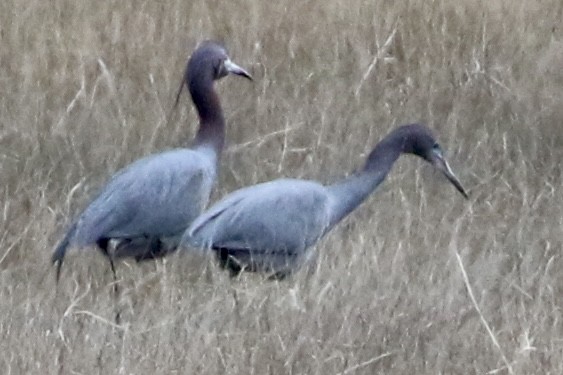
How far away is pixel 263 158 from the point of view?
22.9ft

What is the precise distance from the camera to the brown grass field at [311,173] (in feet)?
15.8

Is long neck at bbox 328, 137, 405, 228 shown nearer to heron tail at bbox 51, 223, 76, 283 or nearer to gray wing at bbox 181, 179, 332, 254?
gray wing at bbox 181, 179, 332, 254

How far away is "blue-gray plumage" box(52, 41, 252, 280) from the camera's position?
18.7 ft

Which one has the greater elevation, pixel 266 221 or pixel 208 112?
pixel 208 112

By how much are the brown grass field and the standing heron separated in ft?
0.30

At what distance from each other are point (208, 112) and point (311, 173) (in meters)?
0.70

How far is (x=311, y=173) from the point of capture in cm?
693

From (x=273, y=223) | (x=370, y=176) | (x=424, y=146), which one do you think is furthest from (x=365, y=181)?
(x=273, y=223)

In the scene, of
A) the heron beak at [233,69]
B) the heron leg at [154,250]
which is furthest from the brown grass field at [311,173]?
the heron beak at [233,69]

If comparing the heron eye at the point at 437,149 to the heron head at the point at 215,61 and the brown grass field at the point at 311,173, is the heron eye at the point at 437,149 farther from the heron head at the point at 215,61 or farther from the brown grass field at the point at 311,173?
the heron head at the point at 215,61

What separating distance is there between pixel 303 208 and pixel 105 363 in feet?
4.90

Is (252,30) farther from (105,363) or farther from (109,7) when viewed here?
(105,363)

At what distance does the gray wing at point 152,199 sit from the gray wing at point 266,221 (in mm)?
107

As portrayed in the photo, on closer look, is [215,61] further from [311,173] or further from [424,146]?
[424,146]
